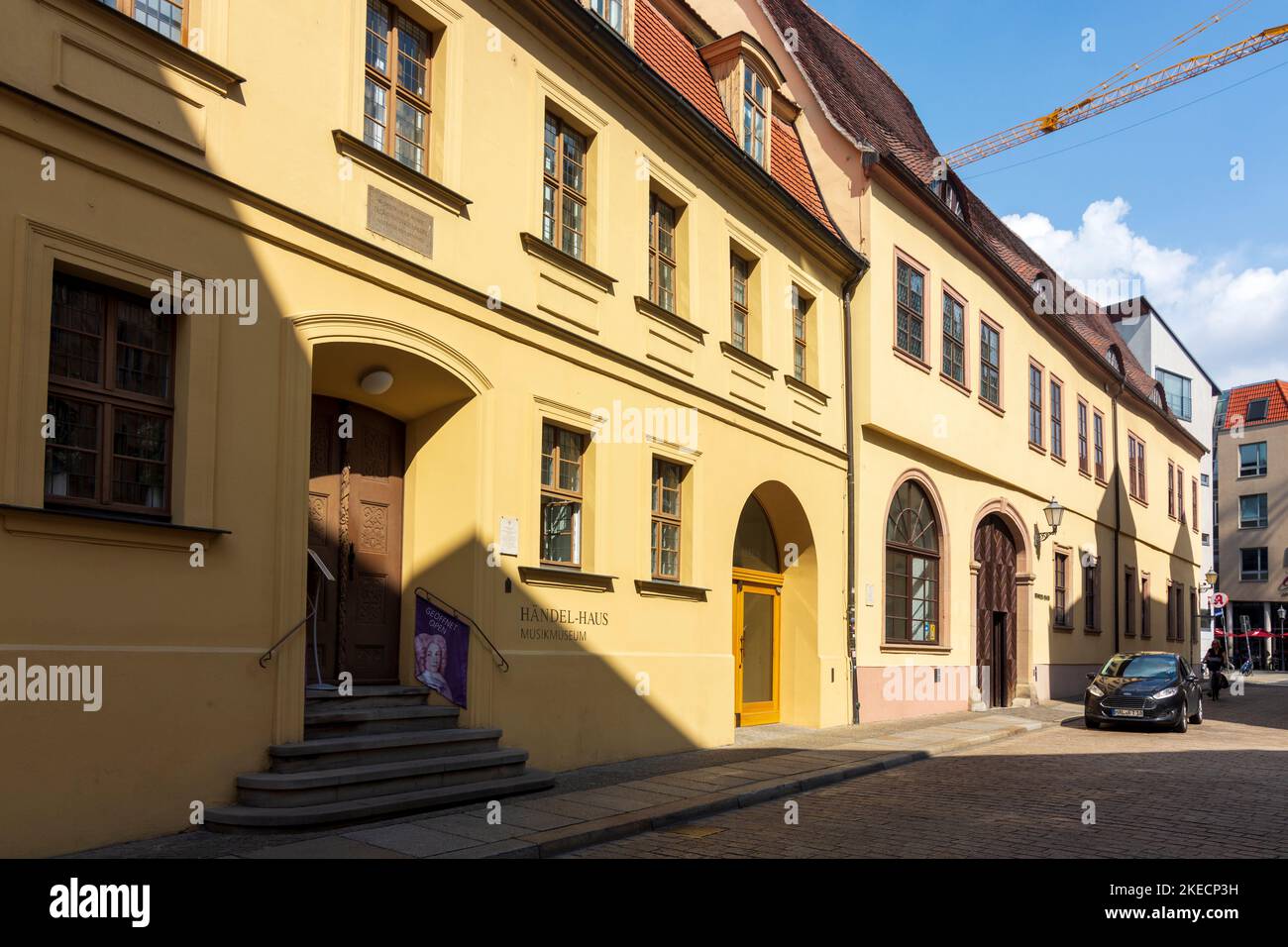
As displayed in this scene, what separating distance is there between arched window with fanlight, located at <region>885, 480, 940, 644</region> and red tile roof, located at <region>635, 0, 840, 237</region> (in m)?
5.56

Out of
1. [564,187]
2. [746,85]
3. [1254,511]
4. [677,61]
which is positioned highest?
[746,85]

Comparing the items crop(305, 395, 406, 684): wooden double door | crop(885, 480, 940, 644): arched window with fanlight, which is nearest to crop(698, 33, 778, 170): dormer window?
crop(885, 480, 940, 644): arched window with fanlight

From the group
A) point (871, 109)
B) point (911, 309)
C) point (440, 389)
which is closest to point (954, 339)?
point (911, 309)

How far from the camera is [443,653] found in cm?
1155

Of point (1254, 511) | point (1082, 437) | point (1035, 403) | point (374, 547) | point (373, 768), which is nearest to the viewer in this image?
point (373, 768)

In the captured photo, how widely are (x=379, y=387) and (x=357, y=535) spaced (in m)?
1.49

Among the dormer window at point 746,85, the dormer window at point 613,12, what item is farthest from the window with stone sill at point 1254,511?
the dormer window at point 613,12

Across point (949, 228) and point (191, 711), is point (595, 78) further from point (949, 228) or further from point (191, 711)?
point (949, 228)

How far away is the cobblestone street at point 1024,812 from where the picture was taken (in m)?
8.80

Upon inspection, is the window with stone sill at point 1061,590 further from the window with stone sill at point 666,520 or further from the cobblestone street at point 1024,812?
the window with stone sill at point 666,520

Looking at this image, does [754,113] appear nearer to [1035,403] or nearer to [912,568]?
[912,568]

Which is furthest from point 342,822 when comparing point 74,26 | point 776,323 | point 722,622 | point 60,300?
point 776,323

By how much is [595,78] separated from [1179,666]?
51.4ft

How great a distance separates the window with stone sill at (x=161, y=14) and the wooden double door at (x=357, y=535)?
355 centimetres
